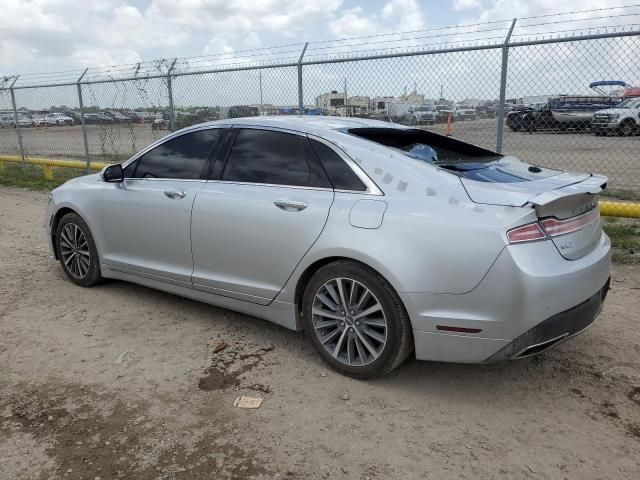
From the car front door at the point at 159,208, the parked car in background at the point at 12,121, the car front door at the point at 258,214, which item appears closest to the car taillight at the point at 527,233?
the car front door at the point at 258,214

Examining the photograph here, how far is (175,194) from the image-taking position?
414 centimetres

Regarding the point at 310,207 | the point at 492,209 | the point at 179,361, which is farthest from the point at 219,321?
the point at 492,209

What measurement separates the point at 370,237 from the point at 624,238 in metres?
4.44

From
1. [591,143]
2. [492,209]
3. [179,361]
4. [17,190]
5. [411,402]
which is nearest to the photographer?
[492,209]

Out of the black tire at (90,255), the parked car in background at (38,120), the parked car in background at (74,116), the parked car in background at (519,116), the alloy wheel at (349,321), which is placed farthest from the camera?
the parked car in background at (38,120)

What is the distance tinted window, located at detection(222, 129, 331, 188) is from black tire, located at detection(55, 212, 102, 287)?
5.64 ft

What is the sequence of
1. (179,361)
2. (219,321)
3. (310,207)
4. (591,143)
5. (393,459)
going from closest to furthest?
(393,459), (310,207), (179,361), (219,321), (591,143)

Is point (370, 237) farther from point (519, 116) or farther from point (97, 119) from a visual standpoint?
point (97, 119)

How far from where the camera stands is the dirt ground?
2605 millimetres

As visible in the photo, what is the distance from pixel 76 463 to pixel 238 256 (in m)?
1.59

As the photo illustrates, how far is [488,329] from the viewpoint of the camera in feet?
9.28

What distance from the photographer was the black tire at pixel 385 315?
3066mm

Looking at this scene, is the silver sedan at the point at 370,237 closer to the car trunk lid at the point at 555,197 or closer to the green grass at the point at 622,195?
the car trunk lid at the point at 555,197

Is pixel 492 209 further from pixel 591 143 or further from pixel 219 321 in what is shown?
pixel 591 143
